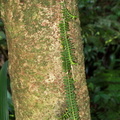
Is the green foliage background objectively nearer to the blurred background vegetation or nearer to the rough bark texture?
the blurred background vegetation

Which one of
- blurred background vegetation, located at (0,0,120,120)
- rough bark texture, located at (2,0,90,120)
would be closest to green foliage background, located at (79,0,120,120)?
blurred background vegetation, located at (0,0,120,120)

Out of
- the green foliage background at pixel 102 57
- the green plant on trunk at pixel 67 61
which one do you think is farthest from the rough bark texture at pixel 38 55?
the green foliage background at pixel 102 57

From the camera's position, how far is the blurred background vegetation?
1.80 meters

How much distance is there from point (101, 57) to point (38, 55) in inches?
113

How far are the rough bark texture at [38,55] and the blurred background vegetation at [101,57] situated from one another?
2.33ft

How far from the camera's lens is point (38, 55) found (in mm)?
676

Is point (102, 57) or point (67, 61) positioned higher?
point (67, 61)

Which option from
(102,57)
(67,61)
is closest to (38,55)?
(67,61)

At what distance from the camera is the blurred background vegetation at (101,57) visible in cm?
180

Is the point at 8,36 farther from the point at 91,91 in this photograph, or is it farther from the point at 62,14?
the point at 91,91

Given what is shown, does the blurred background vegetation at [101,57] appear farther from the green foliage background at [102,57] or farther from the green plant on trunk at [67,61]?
the green plant on trunk at [67,61]

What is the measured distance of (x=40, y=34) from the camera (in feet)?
2.17

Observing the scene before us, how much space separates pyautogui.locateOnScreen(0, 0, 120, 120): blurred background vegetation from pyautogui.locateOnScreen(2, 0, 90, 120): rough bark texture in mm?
709

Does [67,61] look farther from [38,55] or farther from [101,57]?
[101,57]
